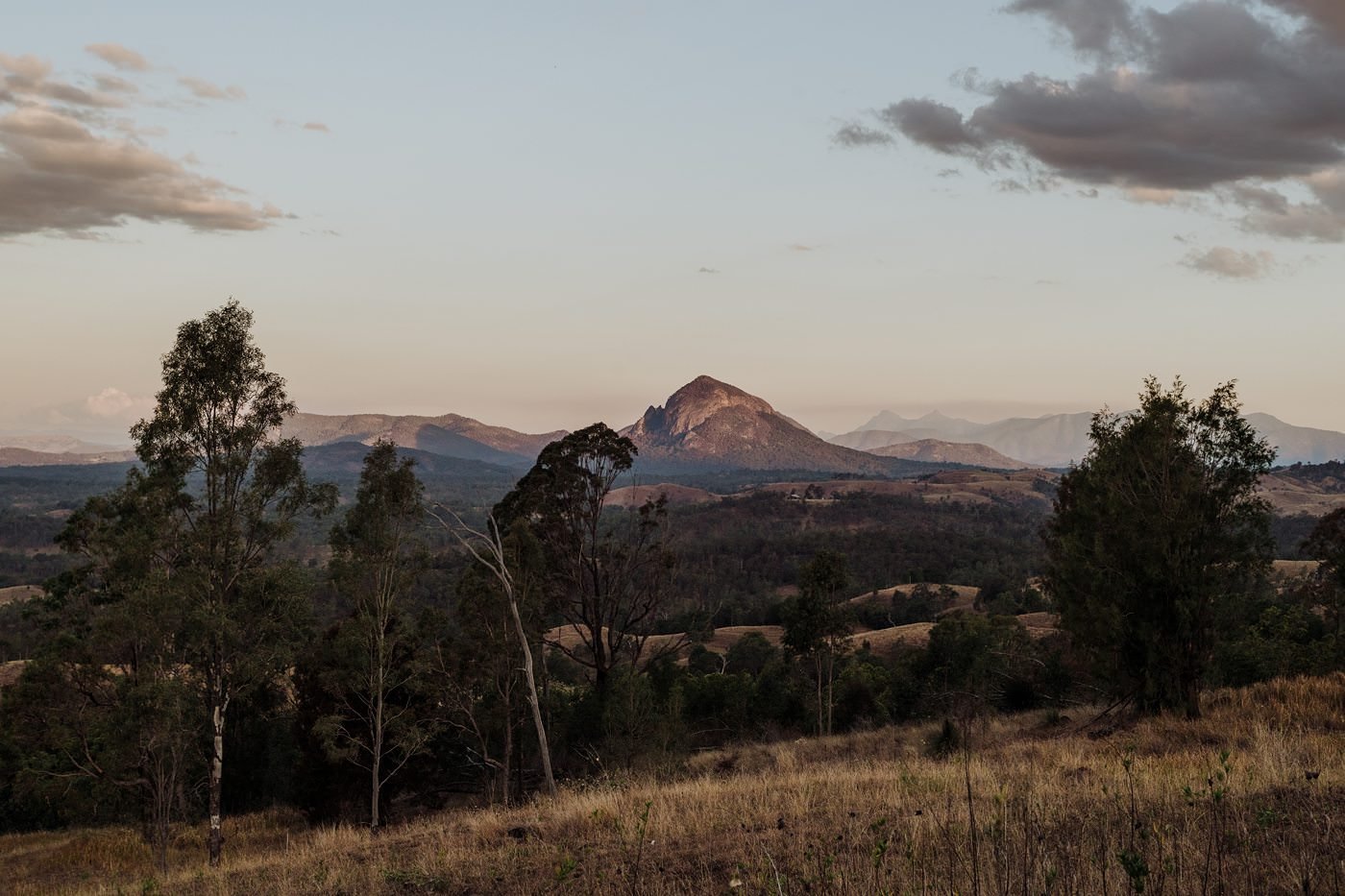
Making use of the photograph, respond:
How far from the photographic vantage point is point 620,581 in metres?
40.0

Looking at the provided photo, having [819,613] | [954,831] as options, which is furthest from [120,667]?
[954,831]

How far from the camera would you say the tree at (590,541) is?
39.2 meters

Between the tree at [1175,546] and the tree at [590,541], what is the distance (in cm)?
2252

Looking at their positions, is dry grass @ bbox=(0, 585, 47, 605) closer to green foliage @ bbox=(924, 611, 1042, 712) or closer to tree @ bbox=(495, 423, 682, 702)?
tree @ bbox=(495, 423, 682, 702)

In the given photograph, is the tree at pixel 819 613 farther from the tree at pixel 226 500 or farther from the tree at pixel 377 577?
the tree at pixel 226 500

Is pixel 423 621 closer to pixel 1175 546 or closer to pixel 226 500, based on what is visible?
pixel 226 500

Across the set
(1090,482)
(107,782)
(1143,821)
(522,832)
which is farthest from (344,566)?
(1143,821)

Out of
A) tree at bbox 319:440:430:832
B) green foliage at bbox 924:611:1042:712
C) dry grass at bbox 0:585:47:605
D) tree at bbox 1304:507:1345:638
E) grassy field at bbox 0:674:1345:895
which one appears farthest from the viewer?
dry grass at bbox 0:585:47:605

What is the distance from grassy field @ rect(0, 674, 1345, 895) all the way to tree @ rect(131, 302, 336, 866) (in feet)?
38.9

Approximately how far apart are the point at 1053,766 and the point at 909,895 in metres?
8.92

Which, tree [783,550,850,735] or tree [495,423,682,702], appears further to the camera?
tree [783,550,850,735]

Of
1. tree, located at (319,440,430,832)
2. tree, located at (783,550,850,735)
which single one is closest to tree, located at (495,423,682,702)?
tree, located at (319,440,430,832)

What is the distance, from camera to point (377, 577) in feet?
109

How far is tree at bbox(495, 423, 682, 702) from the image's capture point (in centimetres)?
3919
